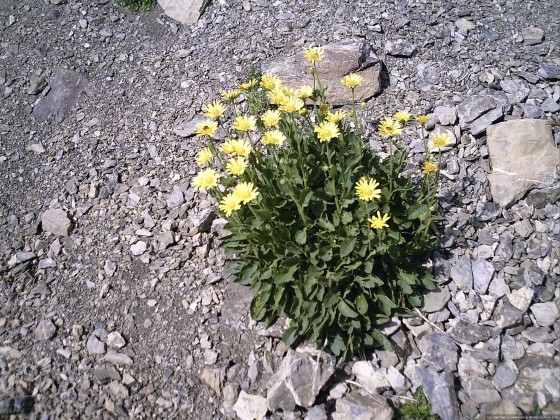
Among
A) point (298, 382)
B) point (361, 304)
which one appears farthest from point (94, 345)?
point (361, 304)

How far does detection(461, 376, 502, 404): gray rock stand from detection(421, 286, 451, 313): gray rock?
19.7 inches

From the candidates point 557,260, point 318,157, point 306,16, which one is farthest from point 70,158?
point 557,260

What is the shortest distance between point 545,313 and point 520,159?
1.28 m

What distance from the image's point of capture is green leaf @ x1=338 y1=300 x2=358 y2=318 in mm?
3070

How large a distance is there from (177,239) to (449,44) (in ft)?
10.9

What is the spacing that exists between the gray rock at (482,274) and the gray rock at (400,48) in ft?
7.78

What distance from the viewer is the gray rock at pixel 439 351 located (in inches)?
Result: 125

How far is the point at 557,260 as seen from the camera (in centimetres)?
357

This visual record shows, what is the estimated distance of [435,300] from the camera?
11.4ft

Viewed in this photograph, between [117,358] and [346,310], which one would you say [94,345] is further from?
[346,310]

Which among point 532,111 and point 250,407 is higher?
point 250,407

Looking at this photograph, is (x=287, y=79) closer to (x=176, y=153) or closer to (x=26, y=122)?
(x=176, y=153)

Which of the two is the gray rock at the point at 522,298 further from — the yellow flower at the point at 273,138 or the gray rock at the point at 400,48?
the gray rock at the point at 400,48

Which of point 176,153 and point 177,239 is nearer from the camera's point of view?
point 177,239
